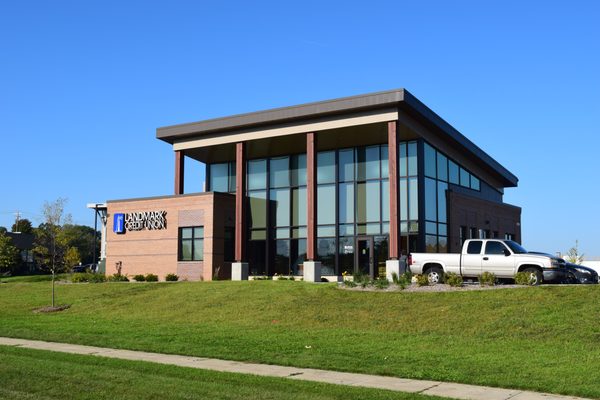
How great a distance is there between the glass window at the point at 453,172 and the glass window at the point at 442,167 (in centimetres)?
57

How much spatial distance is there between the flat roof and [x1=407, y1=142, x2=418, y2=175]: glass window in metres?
1.50

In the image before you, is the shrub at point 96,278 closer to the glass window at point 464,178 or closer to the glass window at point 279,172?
the glass window at point 279,172

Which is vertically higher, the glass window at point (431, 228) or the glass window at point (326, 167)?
the glass window at point (326, 167)

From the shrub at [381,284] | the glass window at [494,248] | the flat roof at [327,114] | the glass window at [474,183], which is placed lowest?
the shrub at [381,284]

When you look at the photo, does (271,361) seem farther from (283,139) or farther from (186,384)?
(283,139)

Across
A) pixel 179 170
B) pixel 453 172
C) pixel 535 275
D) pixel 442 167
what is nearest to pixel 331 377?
pixel 535 275

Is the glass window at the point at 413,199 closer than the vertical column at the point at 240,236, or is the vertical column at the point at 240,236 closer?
the glass window at the point at 413,199

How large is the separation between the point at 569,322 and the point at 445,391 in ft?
24.1

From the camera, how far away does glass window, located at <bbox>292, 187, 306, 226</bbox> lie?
39.2 m

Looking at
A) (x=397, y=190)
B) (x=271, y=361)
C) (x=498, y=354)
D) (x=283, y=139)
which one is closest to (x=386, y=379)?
(x=271, y=361)

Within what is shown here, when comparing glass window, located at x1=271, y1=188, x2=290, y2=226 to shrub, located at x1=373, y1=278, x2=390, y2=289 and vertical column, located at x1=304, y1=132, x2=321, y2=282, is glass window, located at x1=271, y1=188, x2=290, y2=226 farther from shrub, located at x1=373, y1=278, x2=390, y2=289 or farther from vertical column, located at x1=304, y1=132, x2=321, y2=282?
shrub, located at x1=373, y1=278, x2=390, y2=289

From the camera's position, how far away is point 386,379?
10789 millimetres

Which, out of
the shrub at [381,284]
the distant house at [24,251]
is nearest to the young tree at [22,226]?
the distant house at [24,251]

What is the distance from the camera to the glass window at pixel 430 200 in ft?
119
